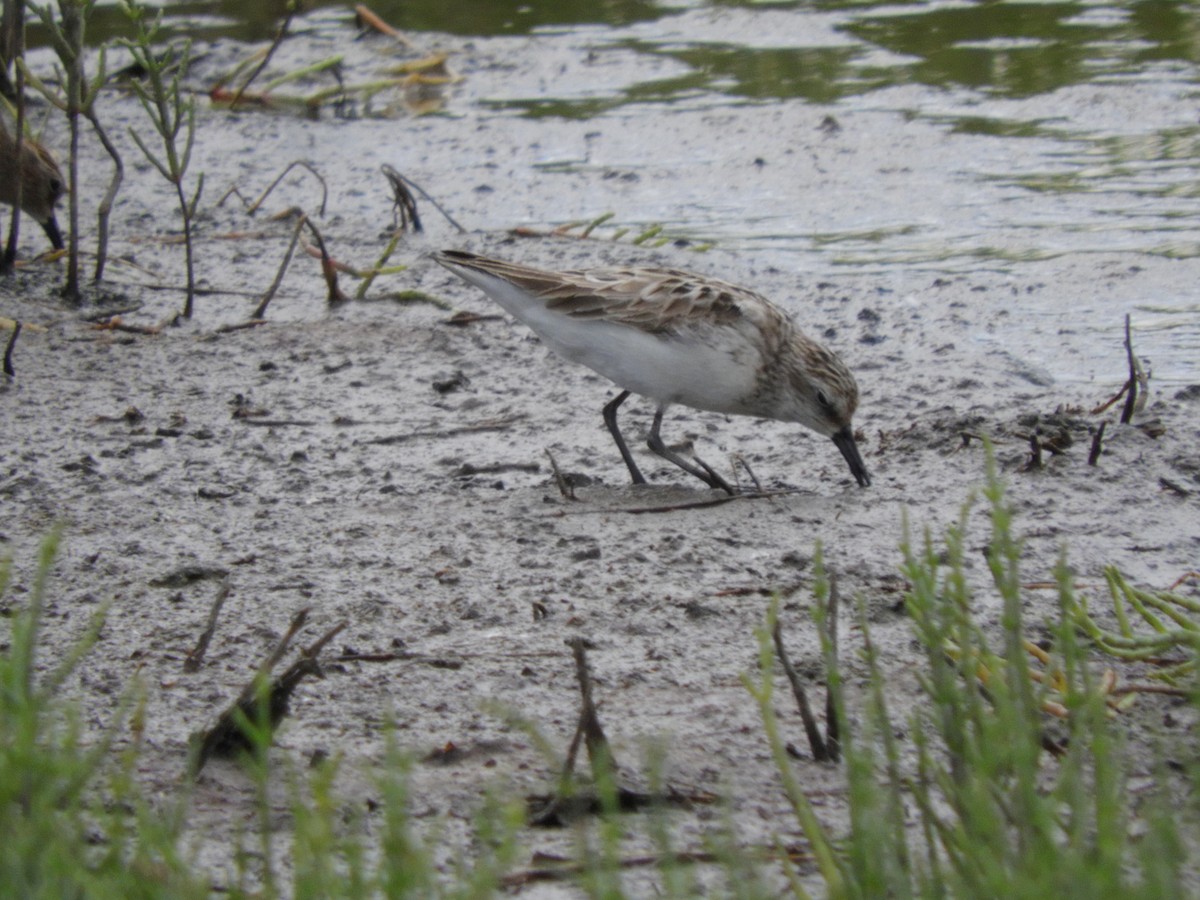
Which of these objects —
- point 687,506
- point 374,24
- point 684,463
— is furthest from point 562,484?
point 374,24

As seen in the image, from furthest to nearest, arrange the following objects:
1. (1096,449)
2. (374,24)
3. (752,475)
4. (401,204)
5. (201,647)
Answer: (374,24) < (401,204) < (752,475) < (1096,449) < (201,647)

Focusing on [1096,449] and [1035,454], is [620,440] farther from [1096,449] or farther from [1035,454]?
[1096,449]

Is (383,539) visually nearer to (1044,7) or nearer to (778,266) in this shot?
(778,266)

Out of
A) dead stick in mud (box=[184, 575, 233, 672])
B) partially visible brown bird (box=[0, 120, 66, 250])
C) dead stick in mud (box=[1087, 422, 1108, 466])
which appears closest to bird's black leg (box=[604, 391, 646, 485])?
dead stick in mud (box=[1087, 422, 1108, 466])

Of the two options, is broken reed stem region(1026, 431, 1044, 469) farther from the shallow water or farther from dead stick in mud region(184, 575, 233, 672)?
dead stick in mud region(184, 575, 233, 672)

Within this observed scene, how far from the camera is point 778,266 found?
830 centimetres

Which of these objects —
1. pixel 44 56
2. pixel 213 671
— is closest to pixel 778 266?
pixel 213 671

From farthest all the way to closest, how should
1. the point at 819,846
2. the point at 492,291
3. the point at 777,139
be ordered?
the point at 777,139
the point at 492,291
the point at 819,846

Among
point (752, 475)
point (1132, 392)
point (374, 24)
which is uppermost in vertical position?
point (374, 24)

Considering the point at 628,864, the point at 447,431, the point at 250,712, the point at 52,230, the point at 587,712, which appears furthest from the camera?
the point at 52,230

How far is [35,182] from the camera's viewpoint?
827cm

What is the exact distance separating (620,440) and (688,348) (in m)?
0.46

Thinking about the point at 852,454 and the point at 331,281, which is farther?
the point at 331,281

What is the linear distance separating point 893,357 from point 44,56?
31.0 feet
